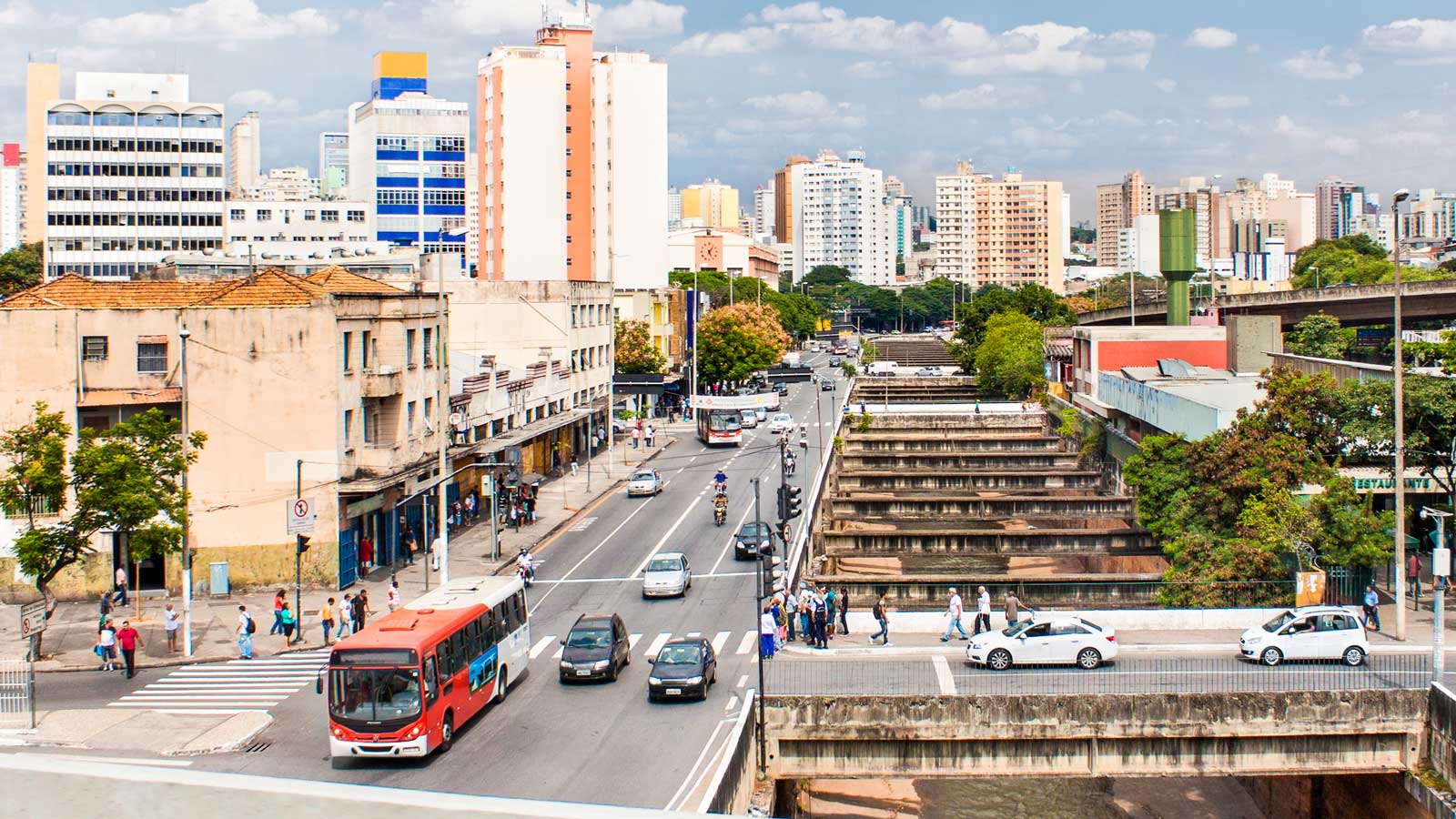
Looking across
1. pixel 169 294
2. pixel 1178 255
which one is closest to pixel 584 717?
pixel 169 294

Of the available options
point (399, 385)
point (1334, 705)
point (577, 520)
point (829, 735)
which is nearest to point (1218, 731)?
point (1334, 705)

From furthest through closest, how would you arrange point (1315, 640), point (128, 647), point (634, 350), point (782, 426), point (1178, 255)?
point (634, 350) → point (1178, 255) → point (782, 426) → point (128, 647) → point (1315, 640)

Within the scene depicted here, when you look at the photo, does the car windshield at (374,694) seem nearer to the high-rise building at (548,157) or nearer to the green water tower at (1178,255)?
the green water tower at (1178,255)

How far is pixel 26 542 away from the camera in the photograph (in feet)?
107

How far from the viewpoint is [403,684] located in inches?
974

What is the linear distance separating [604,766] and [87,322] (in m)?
26.1

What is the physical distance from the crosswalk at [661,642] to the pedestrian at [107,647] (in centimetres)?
1016

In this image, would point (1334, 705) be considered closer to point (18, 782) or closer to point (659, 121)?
→ point (18, 782)

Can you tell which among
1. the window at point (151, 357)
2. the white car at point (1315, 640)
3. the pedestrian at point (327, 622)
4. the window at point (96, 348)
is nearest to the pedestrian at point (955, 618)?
the white car at point (1315, 640)

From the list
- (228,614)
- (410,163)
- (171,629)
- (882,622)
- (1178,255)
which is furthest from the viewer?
(410,163)

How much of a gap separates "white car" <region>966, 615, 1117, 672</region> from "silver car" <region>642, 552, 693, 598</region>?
12.7 meters

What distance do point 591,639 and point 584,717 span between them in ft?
10.9

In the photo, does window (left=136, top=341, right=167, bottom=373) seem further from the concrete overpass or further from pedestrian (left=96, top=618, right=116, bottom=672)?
the concrete overpass

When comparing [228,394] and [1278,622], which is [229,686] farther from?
[1278,622]
